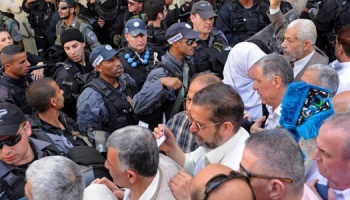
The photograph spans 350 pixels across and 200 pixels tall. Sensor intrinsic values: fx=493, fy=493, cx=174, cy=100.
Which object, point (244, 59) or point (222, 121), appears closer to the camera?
point (222, 121)

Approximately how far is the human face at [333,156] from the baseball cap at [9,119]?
6.97ft

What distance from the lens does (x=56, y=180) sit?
2566 mm

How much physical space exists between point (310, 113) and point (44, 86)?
244cm

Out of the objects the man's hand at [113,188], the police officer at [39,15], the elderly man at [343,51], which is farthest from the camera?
the police officer at [39,15]

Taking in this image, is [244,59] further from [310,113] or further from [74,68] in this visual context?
[74,68]

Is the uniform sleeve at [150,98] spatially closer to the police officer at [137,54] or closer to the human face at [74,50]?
the police officer at [137,54]

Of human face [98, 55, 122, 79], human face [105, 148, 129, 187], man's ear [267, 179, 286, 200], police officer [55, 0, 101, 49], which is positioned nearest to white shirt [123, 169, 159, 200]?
human face [105, 148, 129, 187]

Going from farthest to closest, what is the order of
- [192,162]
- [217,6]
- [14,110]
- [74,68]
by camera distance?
[217,6] → [74,68] → [14,110] → [192,162]

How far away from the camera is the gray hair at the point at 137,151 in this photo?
8.71 feet

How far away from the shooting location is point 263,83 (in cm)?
368

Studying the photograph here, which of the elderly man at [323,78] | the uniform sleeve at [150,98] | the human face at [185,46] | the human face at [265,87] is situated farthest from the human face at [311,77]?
the human face at [185,46]

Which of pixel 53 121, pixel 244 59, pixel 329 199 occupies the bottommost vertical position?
pixel 53 121

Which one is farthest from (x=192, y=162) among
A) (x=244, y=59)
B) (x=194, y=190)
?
(x=244, y=59)

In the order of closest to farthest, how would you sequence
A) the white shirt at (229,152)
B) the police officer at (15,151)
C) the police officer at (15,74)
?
the white shirt at (229,152)
the police officer at (15,151)
the police officer at (15,74)
